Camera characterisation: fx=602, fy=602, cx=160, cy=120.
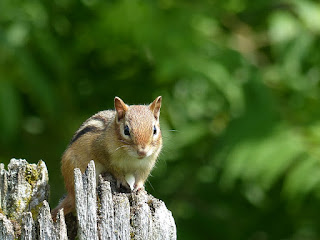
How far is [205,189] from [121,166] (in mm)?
2547

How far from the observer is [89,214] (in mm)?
2873

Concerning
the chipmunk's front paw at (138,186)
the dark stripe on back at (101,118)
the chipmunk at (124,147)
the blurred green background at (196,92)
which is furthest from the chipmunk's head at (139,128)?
the blurred green background at (196,92)

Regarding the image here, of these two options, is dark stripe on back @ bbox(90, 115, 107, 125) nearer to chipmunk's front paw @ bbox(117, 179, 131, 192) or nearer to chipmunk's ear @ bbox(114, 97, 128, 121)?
chipmunk's ear @ bbox(114, 97, 128, 121)

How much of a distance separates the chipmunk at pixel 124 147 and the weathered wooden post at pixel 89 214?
2.02 feet

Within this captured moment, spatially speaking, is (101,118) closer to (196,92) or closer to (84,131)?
(84,131)

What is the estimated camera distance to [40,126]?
21.1ft

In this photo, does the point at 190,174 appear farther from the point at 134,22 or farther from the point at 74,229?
the point at 74,229

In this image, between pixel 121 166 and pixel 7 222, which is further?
pixel 121 166

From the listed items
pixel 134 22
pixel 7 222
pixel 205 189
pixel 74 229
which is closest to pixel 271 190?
pixel 205 189

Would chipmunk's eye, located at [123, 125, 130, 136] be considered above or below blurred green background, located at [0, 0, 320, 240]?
below

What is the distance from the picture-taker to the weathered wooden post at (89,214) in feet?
9.36

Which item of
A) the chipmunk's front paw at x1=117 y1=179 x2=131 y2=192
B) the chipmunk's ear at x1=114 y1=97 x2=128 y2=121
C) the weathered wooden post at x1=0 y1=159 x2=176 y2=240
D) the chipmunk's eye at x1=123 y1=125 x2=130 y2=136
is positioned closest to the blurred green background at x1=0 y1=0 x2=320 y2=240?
the chipmunk's ear at x1=114 y1=97 x2=128 y2=121

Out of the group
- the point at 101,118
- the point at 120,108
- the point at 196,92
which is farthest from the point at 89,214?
the point at 196,92

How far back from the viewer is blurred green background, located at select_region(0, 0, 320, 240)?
5.32m
